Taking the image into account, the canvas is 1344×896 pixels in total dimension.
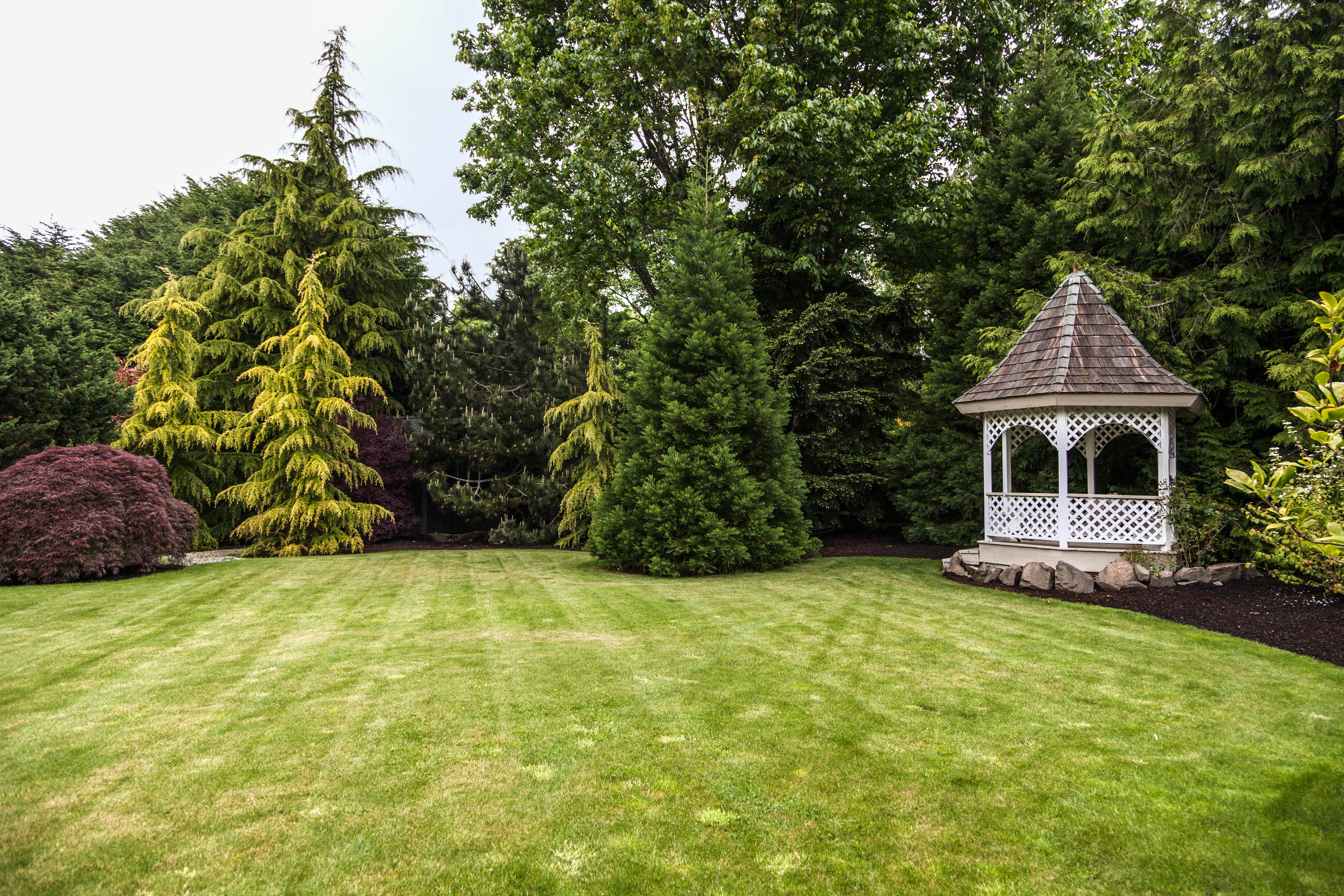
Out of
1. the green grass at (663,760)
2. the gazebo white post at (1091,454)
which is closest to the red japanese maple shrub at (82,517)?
the green grass at (663,760)

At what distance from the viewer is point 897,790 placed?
3.10 metres

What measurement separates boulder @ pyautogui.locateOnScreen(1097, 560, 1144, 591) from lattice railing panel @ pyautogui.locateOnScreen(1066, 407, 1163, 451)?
170cm

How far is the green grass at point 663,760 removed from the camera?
98.8 inches

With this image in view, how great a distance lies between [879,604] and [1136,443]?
6815 millimetres

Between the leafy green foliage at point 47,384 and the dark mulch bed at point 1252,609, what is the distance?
636 inches

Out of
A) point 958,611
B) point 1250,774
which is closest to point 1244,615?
point 958,611

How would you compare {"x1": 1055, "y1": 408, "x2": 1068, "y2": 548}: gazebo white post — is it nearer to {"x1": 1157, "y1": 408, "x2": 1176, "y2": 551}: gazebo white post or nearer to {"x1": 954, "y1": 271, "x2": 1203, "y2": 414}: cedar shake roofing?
{"x1": 954, "y1": 271, "x2": 1203, "y2": 414}: cedar shake roofing

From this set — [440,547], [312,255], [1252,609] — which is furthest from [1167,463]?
[312,255]

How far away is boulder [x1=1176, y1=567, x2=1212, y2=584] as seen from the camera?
856 cm

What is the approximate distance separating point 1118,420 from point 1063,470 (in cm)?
98

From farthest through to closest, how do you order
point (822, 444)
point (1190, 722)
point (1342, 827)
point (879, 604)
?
point (822, 444) → point (879, 604) → point (1190, 722) → point (1342, 827)

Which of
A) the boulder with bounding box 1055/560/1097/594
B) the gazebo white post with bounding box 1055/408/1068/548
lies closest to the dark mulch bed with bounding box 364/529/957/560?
the gazebo white post with bounding box 1055/408/1068/548

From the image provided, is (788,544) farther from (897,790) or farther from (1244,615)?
(897,790)

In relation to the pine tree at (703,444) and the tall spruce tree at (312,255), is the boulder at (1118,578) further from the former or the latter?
the tall spruce tree at (312,255)
